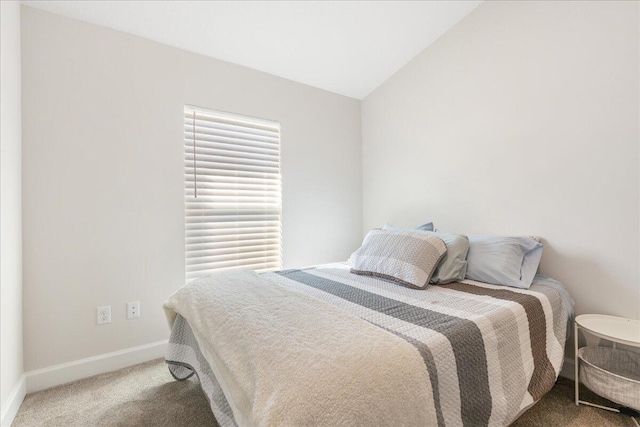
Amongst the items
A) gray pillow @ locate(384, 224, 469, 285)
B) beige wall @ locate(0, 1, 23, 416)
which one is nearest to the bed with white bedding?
gray pillow @ locate(384, 224, 469, 285)

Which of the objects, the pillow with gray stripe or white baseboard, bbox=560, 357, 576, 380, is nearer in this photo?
the pillow with gray stripe

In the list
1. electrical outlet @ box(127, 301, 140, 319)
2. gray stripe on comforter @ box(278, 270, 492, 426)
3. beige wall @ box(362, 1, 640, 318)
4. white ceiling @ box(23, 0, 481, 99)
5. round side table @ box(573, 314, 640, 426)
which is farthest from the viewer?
electrical outlet @ box(127, 301, 140, 319)

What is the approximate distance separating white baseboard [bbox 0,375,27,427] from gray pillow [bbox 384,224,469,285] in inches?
94.6

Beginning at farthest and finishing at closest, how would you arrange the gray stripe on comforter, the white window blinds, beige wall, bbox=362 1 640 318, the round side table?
1. the white window blinds
2. beige wall, bbox=362 1 640 318
3. the round side table
4. the gray stripe on comforter

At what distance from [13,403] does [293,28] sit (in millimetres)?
2925

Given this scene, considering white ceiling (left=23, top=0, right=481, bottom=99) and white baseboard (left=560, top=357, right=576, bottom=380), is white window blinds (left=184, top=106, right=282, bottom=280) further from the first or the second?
white baseboard (left=560, top=357, right=576, bottom=380)

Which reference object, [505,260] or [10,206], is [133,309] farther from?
[505,260]

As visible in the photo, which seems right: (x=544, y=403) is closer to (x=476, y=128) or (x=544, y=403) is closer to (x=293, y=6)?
(x=476, y=128)

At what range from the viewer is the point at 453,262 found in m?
1.94

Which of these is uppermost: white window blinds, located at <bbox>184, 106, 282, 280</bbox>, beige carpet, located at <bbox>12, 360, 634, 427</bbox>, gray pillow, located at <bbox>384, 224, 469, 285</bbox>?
white window blinds, located at <bbox>184, 106, 282, 280</bbox>

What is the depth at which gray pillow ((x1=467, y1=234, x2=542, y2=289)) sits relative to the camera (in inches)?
72.3

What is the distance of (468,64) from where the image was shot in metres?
2.41

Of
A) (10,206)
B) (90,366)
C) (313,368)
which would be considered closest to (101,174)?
(10,206)

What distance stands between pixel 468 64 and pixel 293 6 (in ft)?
4.79
